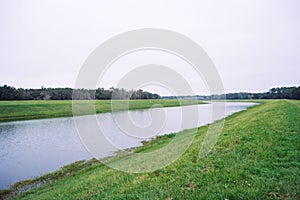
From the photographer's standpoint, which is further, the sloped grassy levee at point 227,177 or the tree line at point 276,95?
the tree line at point 276,95

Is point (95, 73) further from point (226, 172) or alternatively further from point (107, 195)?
point (226, 172)

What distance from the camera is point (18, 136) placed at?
1032 inches

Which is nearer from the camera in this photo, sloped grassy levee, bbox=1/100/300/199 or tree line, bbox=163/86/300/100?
sloped grassy levee, bbox=1/100/300/199

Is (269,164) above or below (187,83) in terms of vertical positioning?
below

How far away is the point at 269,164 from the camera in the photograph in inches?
241

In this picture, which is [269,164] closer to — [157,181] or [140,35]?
[157,181]

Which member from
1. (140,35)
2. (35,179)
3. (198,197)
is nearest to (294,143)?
(198,197)

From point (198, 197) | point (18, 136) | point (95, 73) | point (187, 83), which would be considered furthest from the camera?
point (18, 136)

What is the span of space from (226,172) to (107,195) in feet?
13.3

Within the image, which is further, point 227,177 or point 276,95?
point 276,95

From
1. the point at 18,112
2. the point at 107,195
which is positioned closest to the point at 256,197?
the point at 107,195

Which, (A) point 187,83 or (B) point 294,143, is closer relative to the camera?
(B) point 294,143

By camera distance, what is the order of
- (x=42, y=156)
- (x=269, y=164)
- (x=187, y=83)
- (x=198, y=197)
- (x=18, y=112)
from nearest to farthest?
(x=198, y=197) → (x=269, y=164) → (x=187, y=83) → (x=42, y=156) → (x=18, y=112)

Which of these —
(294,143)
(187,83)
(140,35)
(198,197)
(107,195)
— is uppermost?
(140,35)
